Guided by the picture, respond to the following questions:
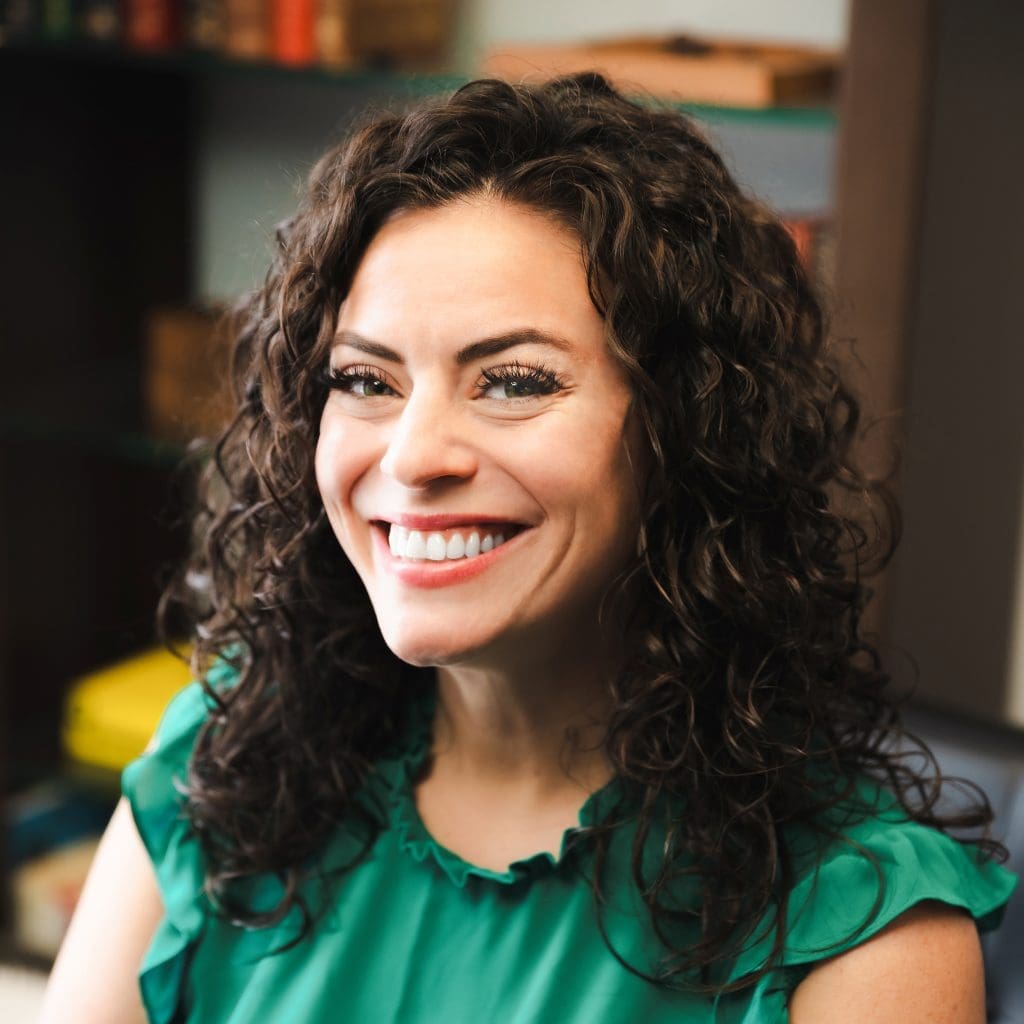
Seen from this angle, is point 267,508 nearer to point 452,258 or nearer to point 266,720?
point 266,720

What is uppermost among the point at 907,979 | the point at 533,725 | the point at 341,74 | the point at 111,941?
the point at 341,74

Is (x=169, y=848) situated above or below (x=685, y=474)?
below

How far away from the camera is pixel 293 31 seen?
2.45 meters

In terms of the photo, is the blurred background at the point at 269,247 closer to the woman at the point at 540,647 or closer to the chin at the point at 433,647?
the woman at the point at 540,647

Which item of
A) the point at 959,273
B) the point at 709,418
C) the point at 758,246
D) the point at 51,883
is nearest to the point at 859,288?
the point at 959,273

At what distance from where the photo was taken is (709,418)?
50.7 inches

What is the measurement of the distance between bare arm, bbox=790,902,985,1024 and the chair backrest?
0.45ft

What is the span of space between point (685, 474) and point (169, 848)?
0.65 metres

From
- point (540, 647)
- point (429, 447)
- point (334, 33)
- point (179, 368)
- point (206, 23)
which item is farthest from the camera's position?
point (179, 368)

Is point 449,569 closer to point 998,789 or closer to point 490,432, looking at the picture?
point 490,432

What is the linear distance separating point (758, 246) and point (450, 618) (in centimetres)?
44

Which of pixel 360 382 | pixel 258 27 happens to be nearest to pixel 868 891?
pixel 360 382

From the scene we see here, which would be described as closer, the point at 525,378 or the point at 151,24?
the point at 525,378

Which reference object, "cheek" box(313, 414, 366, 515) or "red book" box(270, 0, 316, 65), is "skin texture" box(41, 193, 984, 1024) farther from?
"red book" box(270, 0, 316, 65)
